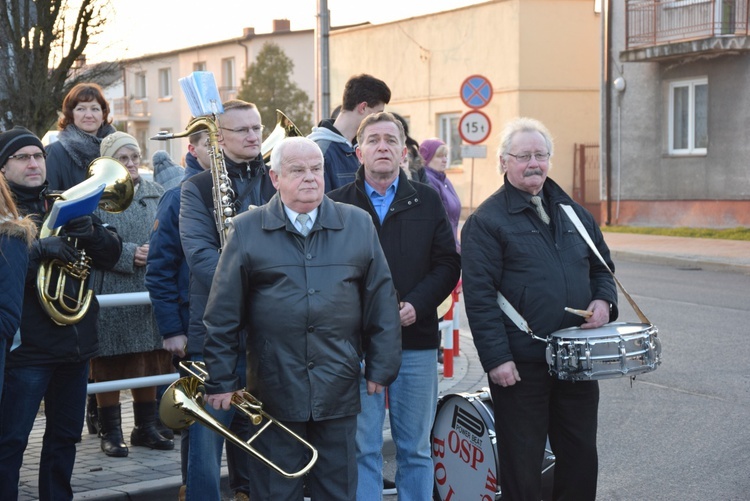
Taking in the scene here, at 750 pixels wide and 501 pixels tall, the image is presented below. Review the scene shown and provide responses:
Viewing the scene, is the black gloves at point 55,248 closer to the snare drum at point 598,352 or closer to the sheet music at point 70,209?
the sheet music at point 70,209

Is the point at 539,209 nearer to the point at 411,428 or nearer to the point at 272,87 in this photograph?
the point at 411,428

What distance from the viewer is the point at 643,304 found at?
13508 mm

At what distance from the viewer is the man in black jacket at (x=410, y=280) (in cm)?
530

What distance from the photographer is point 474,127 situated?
66.8ft

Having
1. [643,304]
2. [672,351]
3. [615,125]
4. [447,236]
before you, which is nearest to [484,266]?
[447,236]

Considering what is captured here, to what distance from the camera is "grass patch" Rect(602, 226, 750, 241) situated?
890 inches

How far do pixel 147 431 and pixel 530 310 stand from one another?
313cm

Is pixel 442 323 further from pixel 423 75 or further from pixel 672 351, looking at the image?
pixel 423 75

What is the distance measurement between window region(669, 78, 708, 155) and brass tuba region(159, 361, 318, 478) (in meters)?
21.7

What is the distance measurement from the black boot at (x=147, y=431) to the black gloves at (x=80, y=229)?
1.95 meters

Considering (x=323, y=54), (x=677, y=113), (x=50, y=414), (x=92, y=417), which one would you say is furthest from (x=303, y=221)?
(x=677, y=113)

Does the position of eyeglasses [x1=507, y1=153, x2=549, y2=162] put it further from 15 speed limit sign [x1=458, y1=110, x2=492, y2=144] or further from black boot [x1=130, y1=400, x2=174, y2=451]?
15 speed limit sign [x1=458, y1=110, x2=492, y2=144]

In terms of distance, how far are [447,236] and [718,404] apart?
3.67 m

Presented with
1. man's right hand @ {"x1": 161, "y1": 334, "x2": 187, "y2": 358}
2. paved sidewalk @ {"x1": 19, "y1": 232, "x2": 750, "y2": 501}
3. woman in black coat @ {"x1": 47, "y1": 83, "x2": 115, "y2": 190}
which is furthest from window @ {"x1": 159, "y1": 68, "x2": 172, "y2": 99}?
man's right hand @ {"x1": 161, "y1": 334, "x2": 187, "y2": 358}
